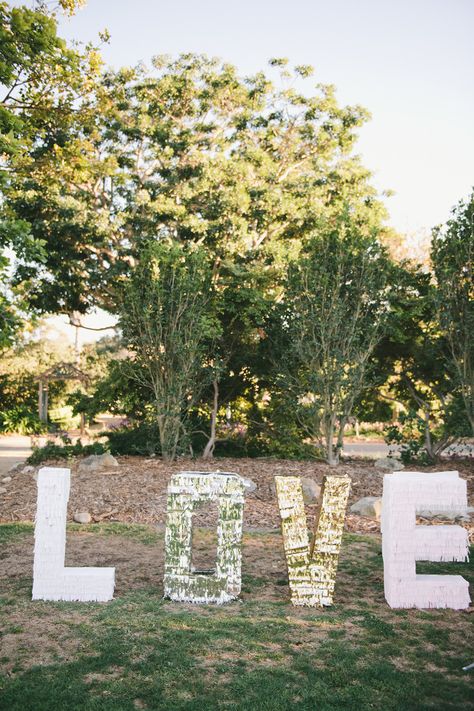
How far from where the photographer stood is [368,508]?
7.60 meters

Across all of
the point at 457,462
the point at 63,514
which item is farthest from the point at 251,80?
the point at 63,514

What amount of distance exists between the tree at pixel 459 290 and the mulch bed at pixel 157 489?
5.87ft

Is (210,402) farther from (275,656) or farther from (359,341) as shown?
(275,656)

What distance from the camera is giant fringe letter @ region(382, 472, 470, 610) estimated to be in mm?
4480

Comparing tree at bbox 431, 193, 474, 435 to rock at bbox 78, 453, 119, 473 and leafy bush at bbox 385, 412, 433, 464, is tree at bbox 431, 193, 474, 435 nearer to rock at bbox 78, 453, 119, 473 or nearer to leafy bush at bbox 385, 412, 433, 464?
leafy bush at bbox 385, 412, 433, 464

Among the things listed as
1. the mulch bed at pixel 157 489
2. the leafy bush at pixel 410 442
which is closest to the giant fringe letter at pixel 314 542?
the mulch bed at pixel 157 489

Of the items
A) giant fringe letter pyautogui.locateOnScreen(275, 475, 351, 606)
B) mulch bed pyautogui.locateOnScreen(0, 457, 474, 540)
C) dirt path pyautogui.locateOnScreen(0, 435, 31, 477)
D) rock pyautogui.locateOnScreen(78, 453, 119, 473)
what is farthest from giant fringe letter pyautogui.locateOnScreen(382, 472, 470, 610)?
dirt path pyautogui.locateOnScreen(0, 435, 31, 477)

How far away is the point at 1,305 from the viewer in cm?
630

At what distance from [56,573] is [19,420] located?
19.0 meters

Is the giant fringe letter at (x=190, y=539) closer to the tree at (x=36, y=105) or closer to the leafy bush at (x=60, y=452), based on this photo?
the tree at (x=36, y=105)

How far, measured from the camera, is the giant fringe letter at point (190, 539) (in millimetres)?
4543

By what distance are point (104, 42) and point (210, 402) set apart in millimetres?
6868

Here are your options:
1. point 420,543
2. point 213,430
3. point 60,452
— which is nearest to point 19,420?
point 60,452

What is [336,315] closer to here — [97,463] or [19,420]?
[97,463]
